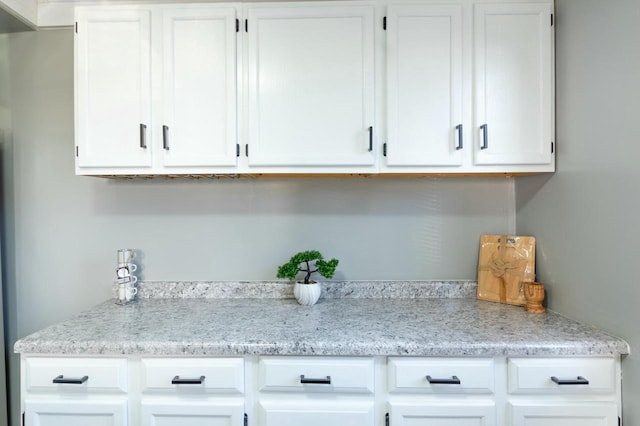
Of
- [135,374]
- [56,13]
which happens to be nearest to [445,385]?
[135,374]

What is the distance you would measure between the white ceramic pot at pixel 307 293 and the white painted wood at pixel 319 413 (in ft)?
1.58

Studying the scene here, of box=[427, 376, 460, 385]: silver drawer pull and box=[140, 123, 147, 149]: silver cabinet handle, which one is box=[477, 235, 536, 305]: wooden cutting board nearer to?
box=[427, 376, 460, 385]: silver drawer pull

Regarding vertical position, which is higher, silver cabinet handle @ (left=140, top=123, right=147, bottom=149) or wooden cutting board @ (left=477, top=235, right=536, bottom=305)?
silver cabinet handle @ (left=140, top=123, right=147, bottom=149)

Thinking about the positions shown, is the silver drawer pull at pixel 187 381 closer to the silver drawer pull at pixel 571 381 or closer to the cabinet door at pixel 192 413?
the cabinet door at pixel 192 413

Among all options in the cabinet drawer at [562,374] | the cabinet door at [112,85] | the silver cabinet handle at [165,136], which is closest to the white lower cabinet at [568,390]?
the cabinet drawer at [562,374]

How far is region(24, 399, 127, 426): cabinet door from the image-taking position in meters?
1.13

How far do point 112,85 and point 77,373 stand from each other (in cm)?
119

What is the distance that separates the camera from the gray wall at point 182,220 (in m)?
1.70

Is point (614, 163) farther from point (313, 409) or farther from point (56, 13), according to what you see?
point (56, 13)

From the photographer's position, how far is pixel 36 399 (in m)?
1.14

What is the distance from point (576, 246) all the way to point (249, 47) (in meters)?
1.64

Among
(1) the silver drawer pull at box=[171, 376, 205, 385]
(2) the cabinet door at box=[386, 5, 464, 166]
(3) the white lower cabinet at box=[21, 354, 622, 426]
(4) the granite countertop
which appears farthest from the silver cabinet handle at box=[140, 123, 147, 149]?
(2) the cabinet door at box=[386, 5, 464, 166]

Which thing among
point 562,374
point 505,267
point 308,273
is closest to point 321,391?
point 308,273

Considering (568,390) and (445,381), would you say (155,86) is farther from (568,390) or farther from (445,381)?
(568,390)
